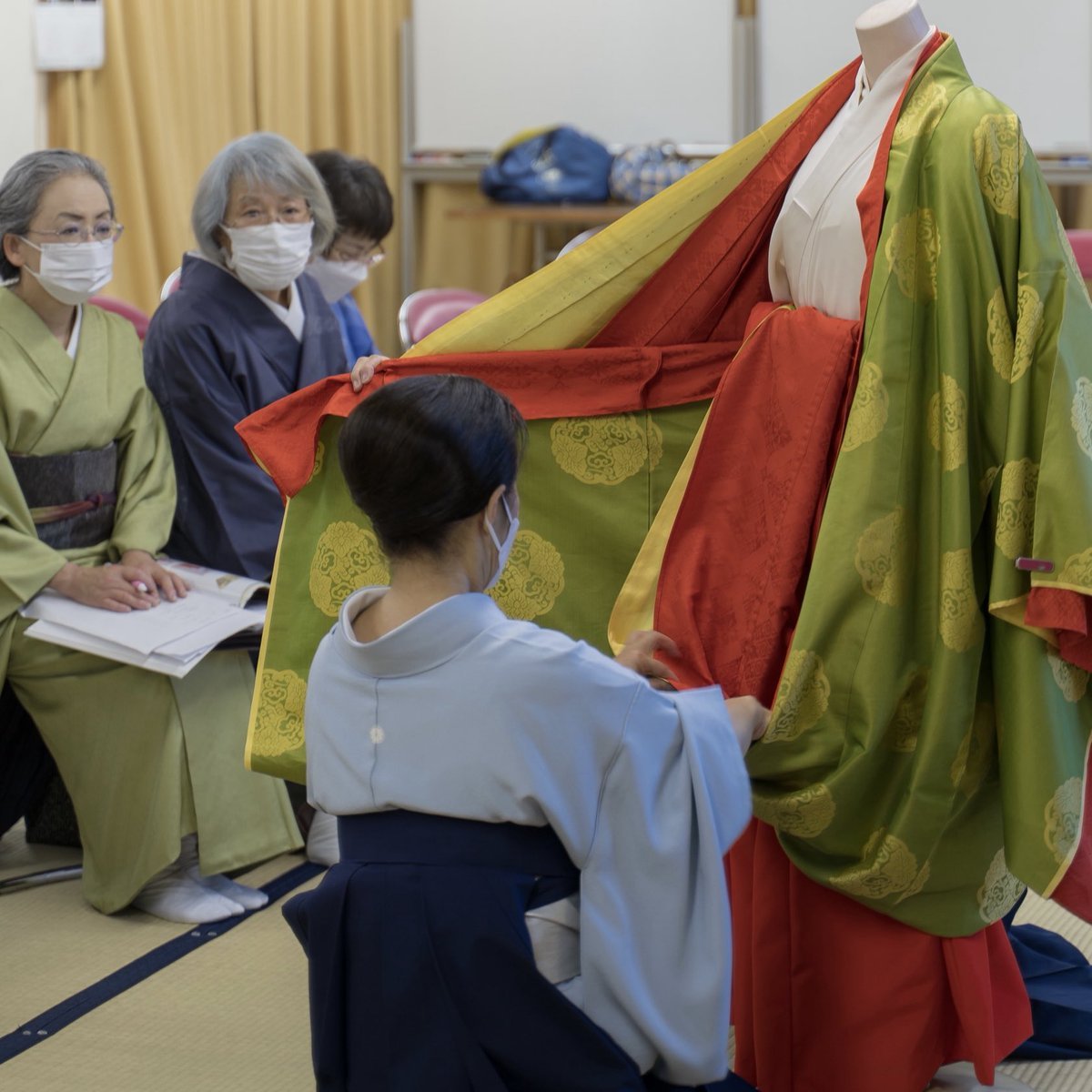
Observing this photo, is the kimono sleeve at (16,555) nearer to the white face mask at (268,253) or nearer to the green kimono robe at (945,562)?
the white face mask at (268,253)

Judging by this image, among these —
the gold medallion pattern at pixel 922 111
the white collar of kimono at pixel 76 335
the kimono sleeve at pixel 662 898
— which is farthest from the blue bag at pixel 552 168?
the kimono sleeve at pixel 662 898

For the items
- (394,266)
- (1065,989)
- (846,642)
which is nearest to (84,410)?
(846,642)

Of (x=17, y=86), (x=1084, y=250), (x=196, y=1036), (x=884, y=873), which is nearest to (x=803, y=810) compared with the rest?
(x=884, y=873)

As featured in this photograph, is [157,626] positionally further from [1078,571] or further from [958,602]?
[1078,571]

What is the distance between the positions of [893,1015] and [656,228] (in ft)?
3.15

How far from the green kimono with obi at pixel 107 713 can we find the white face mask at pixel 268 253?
37 cm

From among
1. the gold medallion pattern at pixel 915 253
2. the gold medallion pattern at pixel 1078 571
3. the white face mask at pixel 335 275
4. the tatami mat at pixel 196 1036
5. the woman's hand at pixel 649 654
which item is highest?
the gold medallion pattern at pixel 915 253

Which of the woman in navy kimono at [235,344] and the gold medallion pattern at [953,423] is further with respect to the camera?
the woman in navy kimono at [235,344]

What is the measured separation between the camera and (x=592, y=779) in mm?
1317

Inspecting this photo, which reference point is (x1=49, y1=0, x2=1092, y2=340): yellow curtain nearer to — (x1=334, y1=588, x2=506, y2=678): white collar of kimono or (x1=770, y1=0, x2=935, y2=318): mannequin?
(x1=770, y1=0, x2=935, y2=318): mannequin

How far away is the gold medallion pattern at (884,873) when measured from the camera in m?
1.61

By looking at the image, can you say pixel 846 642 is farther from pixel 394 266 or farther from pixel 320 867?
pixel 394 266

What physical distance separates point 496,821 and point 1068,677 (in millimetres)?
642

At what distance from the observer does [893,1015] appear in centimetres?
169
